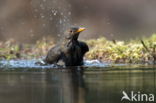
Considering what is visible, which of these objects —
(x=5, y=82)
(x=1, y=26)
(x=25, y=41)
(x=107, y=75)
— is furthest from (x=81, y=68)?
(x=1, y=26)

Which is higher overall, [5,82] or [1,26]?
[1,26]

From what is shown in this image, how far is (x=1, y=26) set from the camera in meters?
23.5

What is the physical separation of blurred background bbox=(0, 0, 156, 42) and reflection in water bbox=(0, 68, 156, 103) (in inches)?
408

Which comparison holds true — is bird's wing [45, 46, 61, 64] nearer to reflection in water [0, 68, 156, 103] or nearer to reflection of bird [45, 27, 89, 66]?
reflection of bird [45, 27, 89, 66]

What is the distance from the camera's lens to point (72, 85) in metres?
9.69

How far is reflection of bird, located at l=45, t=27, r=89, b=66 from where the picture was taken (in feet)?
45.2

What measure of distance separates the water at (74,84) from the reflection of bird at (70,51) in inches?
27.7

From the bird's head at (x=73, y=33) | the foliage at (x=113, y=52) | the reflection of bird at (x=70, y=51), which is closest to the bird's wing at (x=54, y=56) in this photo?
the reflection of bird at (x=70, y=51)

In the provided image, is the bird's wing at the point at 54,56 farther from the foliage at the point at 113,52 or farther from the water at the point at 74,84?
the foliage at the point at 113,52

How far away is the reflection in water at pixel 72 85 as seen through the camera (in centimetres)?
834

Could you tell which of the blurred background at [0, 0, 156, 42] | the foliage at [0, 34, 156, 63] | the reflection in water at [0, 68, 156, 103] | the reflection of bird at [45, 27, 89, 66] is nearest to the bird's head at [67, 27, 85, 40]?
the reflection of bird at [45, 27, 89, 66]

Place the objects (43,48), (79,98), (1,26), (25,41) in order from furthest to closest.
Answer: (1,26)
(25,41)
(43,48)
(79,98)

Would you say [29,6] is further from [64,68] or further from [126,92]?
[126,92]

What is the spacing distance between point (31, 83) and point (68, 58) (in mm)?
3668
